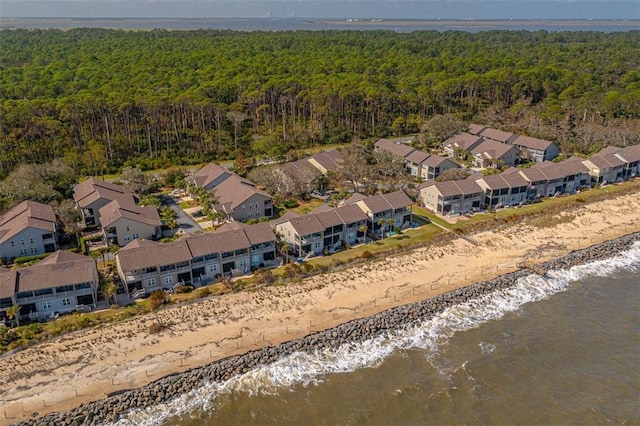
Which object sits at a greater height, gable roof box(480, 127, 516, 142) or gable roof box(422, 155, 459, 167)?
gable roof box(480, 127, 516, 142)

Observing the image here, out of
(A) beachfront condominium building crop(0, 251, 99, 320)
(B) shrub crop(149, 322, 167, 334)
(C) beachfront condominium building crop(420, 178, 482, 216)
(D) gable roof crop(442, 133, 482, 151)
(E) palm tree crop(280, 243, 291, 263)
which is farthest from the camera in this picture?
(D) gable roof crop(442, 133, 482, 151)

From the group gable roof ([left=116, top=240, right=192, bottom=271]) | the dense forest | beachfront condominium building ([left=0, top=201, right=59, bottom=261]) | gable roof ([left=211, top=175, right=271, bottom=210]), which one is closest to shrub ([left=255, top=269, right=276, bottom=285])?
gable roof ([left=116, top=240, right=192, bottom=271])

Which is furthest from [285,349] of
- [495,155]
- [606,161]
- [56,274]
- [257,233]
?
[606,161]

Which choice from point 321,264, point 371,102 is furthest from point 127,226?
point 371,102

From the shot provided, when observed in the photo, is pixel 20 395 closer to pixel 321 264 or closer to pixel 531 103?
pixel 321 264

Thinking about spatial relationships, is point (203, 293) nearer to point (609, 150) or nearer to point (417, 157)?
point (417, 157)

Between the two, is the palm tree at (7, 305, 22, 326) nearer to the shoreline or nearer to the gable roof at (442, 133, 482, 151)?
the shoreline
